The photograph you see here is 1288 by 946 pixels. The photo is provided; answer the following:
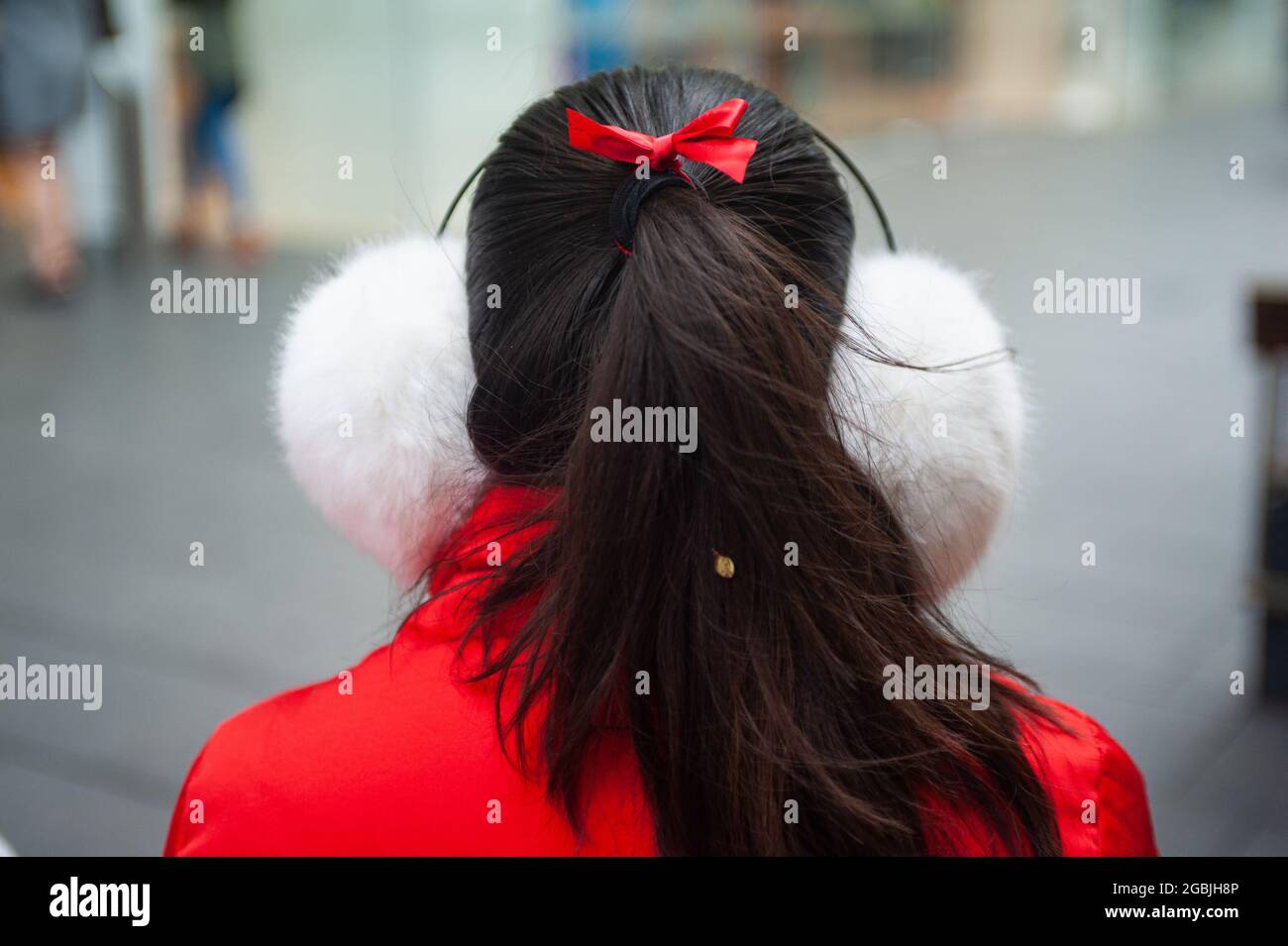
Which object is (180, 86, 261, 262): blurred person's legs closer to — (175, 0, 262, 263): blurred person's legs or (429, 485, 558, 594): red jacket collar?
(175, 0, 262, 263): blurred person's legs

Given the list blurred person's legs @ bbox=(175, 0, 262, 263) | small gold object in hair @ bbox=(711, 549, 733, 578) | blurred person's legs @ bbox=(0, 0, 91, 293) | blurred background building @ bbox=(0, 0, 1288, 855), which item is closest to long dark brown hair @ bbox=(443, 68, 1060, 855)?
small gold object in hair @ bbox=(711, 549, 733, 578)

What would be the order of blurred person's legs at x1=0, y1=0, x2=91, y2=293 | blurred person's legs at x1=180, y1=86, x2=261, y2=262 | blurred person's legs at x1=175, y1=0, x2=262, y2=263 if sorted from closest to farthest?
blurred person's legs at x1=0, y1=0, x2=91, y2=293, blurred person's legs at x1=175, y1=0, x2=262, y2=263, blurred person's legs at x1=180, y1=86, x2=261, y2=262

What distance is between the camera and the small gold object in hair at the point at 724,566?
1063 mm

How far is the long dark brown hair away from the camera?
1058 millimetres

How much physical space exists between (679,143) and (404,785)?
606 mm

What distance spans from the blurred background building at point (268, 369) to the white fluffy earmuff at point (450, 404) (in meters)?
0.24

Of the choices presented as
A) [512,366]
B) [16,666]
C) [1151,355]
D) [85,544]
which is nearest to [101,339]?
[85,544]

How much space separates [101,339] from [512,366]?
5.56 m

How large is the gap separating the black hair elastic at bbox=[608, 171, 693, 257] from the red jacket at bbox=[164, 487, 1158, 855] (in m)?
0.39

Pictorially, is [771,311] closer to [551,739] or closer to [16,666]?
[551,739]

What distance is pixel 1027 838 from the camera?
1.14m

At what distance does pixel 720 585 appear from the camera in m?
1.07

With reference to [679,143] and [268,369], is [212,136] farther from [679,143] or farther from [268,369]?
[679,143]
